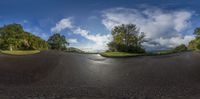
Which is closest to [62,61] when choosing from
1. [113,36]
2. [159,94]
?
[113,36]

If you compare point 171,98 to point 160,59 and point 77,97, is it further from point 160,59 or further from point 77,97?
point 160,59

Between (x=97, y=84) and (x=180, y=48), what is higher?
(x=180, y=48)

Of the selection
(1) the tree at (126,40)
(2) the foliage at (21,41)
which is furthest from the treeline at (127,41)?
(2) the foliage at (21,41)

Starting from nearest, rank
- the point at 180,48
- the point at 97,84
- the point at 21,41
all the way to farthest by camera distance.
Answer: the point at 97,84, the point at 180,48, the point at 21,41

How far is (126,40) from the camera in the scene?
27.0ft

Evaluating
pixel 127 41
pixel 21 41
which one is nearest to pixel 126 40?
pixel 127 41

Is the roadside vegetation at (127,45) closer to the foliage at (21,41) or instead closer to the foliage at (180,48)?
the foliage at (180,48)

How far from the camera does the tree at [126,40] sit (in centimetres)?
766

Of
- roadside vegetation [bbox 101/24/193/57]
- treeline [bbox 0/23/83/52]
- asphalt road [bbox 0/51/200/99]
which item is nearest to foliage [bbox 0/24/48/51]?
treeline [bbox 0/23/83/52]

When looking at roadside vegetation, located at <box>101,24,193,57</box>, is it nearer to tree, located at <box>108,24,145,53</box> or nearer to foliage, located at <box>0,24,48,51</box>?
tree, located at <box>108,24,145,53</box>

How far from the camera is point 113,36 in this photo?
28.9 feet

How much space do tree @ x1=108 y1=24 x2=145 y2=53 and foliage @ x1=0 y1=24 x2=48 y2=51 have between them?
256 cm

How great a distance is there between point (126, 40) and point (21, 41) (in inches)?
173

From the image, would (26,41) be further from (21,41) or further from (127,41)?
(127,41)
